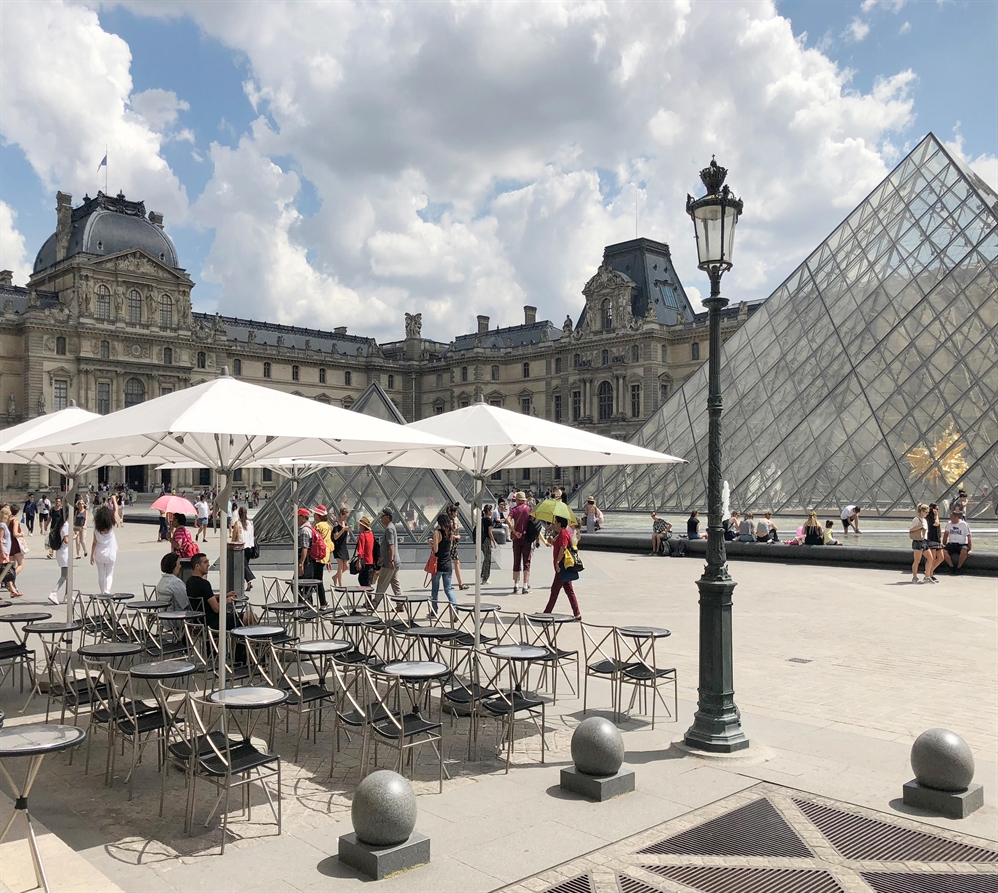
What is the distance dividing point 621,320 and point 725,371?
3965cm

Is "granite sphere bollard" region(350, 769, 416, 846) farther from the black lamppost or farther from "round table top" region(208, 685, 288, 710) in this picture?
the black lamppost

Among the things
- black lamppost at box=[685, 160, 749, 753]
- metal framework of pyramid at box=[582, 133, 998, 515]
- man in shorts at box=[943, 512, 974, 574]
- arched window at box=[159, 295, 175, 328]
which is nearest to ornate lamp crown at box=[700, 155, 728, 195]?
black lamppost at box=[685, 160, 749, 753]

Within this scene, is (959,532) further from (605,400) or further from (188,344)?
(188,344)

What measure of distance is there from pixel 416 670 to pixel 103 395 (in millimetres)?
64576

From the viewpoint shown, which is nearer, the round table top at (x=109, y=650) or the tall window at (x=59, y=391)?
the round table top at (x=109, y=650)

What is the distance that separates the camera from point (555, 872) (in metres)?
3.92

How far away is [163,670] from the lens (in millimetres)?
5484

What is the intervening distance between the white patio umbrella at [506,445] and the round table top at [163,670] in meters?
2.01

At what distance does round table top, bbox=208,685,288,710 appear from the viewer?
477 centimetres

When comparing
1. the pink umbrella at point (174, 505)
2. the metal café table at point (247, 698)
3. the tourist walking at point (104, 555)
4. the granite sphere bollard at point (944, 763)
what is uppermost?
the pink umbrella at point (174, 505)

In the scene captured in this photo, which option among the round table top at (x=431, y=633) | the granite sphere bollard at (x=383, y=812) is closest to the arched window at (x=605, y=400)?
the round table top at (x=431, y=633)

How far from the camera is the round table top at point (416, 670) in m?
5.32

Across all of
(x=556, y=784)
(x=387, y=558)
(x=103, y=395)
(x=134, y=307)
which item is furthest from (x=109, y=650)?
(x=134, y=307)

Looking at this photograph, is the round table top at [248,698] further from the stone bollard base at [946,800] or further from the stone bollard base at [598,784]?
the stone bollard base at [946,800]
